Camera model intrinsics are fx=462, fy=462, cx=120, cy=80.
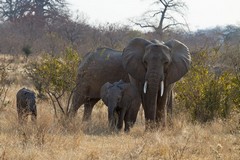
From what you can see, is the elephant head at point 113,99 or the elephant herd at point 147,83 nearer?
the elephant herd at point 147,83

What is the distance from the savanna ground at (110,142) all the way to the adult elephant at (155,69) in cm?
48

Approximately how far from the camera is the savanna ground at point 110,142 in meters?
6.58

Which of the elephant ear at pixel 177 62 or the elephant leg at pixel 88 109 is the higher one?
the elephant ear at pixel 177 62

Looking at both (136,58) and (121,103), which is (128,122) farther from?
(136,58)

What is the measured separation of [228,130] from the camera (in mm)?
9719

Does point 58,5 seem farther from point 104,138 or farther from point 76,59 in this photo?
point 104,138

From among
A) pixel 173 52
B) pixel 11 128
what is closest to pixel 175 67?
pixel 173 52

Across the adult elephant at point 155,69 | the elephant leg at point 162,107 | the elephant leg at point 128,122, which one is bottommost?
the elephant leg at point 128,122

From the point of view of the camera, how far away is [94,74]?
1235 cm

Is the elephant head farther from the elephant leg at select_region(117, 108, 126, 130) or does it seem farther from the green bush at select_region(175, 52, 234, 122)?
the green bush at select_region(175, 52, 234, 122)

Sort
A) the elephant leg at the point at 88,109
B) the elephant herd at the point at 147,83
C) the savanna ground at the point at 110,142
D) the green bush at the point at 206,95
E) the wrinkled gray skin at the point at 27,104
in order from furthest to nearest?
the elephant leg at the point at 88,109 → the green bush at the point at 206,95 → the wrinkled gray skin at the point at 27,104 → the elephant herd at the point at 147,83 → the savanna ground at the point at 110,142

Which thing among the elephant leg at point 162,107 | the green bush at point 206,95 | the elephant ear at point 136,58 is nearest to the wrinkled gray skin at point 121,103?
the elephant ear at point 136,58

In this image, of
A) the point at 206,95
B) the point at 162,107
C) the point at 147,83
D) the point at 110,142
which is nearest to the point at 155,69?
the point at 147,83

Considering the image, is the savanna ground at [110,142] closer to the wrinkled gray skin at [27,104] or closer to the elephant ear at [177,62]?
the wrinkled gray skin at [27,104]
